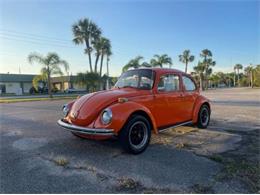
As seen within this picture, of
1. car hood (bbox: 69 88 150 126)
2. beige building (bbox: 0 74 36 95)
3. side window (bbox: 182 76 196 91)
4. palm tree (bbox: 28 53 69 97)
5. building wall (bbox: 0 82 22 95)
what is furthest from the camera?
building wall (bbox: 0 82 22 95)

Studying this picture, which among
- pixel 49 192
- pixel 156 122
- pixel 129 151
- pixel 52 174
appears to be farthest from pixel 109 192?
pixel 156 122

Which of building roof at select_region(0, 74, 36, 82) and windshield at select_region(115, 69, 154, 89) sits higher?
building roof at select_region(0, 74, 36, 82)

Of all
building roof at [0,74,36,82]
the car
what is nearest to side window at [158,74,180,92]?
the car

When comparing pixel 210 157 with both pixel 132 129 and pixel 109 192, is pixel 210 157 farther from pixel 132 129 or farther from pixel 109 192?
pixel 109 192

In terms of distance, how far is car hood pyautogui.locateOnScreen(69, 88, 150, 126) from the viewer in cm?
453

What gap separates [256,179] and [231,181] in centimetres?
40

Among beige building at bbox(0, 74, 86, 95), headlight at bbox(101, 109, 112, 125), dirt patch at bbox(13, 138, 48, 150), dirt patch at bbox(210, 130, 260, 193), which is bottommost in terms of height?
dirt patch at bbox(210, 130, 260, 193)

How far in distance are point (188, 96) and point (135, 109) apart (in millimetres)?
2392

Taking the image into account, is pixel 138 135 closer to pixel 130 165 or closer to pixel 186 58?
pixel 130 165

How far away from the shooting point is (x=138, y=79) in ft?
18.4

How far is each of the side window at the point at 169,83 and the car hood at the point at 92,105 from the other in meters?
0.82

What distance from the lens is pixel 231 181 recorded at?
3.30 meters

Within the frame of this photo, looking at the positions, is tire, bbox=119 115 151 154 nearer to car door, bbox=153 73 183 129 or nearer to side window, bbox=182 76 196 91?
car door, bbox=153 73 183 129

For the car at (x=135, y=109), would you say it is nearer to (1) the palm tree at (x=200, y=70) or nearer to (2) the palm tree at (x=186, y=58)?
(2) the palm tree at (x=186, y=58)
